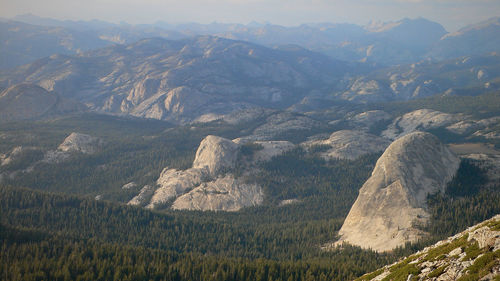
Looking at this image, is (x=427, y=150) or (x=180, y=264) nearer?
(x=180, y=264)

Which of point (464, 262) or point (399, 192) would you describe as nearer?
point (464, 262)

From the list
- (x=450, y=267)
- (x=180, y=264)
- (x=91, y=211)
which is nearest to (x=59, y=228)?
(x=91, y=211)

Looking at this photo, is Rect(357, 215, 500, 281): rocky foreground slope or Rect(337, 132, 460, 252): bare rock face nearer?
Rect(357, 215, 500, 281): rocky foreground slope

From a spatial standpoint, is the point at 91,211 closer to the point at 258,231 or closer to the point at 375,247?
the point at 258,231

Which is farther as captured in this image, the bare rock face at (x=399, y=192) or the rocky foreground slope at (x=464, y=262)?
the bare rock face at (x=399, y=192)

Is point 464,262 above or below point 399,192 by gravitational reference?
above

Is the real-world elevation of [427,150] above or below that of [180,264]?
above

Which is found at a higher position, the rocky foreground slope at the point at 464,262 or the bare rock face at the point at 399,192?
the rocky foreground slope at the point at 464,262

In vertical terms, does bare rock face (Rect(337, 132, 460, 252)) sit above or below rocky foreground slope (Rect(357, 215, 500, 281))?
below
